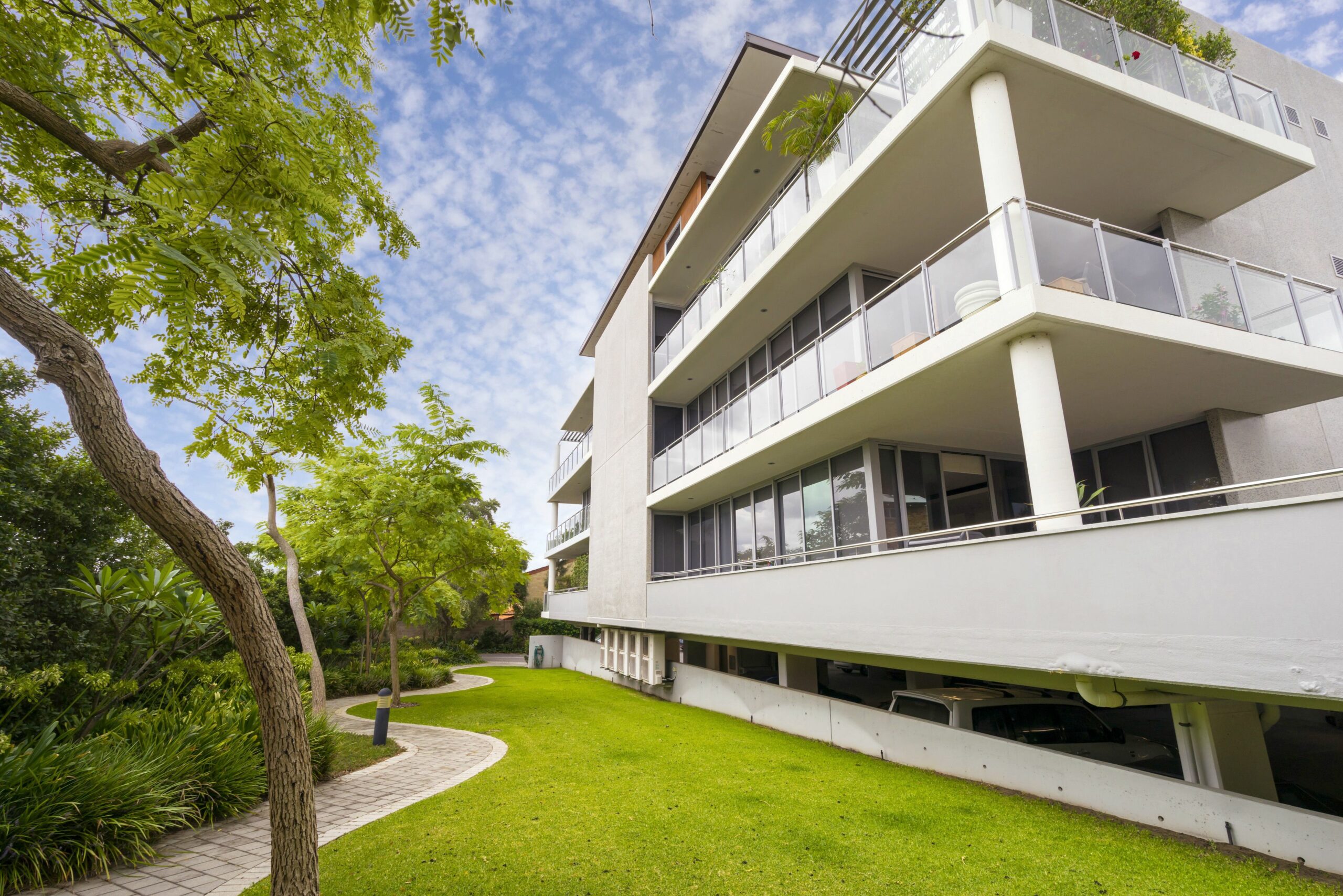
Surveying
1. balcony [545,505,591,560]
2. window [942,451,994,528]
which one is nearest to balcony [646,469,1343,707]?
window [942,451,994,528]

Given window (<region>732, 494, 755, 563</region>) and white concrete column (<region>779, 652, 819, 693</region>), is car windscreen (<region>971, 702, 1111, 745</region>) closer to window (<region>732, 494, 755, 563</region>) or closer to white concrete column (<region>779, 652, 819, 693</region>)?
white concrete column (<region>779, 652, 819, 693</region>)

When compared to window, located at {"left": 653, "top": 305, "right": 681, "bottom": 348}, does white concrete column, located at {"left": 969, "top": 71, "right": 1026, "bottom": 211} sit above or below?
below

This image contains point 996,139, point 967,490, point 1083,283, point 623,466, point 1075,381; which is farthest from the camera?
point 623,466

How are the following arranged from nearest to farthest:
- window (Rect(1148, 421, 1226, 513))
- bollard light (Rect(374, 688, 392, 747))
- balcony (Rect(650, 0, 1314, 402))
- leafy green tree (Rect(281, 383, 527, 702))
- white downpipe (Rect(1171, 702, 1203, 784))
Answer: white downpipe (Rect(1171, 702, 1203, 784)) → balcony (Rect(650, 0, 1314, 402)) → window (Rect(1148, 421, 1226, 513)) → bollard light (Rect(374, 688, 392, 747)) → leafy green tree (Rect(281, 383, 527, 702))

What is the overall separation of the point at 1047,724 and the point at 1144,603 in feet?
13.4

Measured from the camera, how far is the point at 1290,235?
37.3 ft

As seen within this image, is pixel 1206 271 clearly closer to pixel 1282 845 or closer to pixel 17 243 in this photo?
pixel 1282 845

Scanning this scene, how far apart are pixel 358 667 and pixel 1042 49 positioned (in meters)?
25.6

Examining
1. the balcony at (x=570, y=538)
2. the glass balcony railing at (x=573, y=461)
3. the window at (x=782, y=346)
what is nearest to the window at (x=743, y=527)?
the window at (x=782, y=346)

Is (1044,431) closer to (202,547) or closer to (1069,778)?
(1069,778)

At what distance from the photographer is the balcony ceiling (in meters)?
7.01

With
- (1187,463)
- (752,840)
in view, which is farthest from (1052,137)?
(752,840)

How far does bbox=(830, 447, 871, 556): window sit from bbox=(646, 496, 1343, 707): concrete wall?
10.5 ft

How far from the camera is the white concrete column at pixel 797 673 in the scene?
41.7ft
